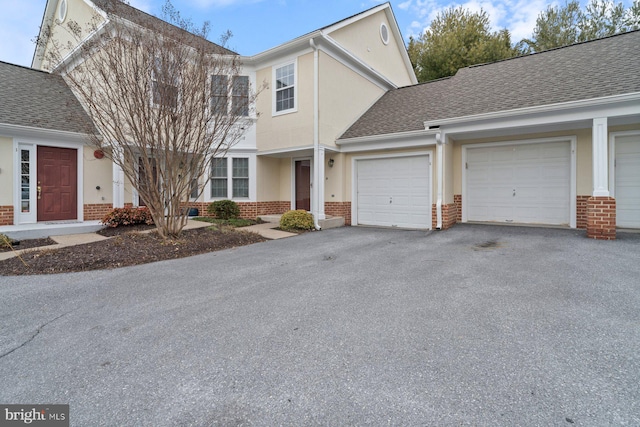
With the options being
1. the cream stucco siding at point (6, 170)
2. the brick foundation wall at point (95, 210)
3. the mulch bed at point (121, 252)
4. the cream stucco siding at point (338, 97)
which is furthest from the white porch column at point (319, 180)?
the cream stucco siding at point (6, 170)

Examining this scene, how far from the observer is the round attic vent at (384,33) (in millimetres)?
14120

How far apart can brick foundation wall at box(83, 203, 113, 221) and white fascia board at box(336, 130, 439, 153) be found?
26.8 ft

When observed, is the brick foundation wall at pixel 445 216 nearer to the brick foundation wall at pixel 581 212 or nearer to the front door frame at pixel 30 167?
the brick foundation wall at pixel 581 212

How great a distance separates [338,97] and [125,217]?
318 inches

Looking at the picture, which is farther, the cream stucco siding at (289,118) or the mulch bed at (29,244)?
the cream stucco siding at (289,118)

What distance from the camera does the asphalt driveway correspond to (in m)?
2.00

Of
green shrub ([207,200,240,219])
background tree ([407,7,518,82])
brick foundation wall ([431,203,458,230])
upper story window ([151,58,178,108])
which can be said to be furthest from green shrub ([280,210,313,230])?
background tree ([407,7,518,82])

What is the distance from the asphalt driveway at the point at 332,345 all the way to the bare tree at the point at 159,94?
272 centimetres

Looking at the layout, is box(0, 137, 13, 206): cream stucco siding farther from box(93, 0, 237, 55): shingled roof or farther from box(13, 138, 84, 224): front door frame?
box(93, 0, 237, 55): shingled roof

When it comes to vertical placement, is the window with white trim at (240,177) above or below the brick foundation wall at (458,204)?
above

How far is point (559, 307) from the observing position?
3498 mm

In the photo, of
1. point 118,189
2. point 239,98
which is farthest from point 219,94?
point 118,189

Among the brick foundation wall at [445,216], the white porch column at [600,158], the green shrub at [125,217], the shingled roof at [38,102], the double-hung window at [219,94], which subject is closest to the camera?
the white porch column at [600,158]

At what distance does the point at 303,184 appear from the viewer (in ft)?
41.3
